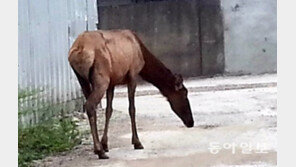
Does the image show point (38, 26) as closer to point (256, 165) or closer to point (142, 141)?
point (142, 141)

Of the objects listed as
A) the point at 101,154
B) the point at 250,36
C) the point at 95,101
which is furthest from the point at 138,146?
the point at 250,36

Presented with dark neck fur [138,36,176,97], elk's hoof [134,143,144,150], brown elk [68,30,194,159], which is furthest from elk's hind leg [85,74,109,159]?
dark neck fur [138,36,176,97]

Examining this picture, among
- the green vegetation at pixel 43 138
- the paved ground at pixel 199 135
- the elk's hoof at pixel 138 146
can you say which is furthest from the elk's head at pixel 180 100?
the green vegetation at pixel 43 138

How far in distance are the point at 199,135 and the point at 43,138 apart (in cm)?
164

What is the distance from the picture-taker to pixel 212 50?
50.0 ft

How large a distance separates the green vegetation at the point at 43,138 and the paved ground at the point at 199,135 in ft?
0.42

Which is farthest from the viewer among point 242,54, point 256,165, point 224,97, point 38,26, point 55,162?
point 242,54

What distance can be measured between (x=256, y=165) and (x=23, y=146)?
213 centimetres

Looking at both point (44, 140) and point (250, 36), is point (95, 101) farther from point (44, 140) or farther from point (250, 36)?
point (250, 36)

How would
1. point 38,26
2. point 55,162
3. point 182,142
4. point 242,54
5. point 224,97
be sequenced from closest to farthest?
point 55,162 → point 182,142 → point 38,26 → point 224,97 → point 242,54

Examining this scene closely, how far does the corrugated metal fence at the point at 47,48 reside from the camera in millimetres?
7566

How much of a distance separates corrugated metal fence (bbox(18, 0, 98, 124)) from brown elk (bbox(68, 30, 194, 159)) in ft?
2.31

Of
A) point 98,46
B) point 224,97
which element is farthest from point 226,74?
point 98,46

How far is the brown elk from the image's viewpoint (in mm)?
6371
